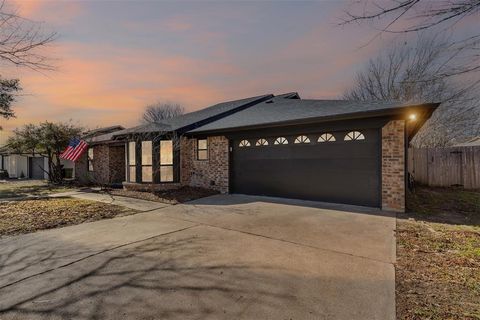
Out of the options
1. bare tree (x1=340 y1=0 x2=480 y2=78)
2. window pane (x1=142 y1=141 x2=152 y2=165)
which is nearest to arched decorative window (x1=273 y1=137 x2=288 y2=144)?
window pane (x1=142 y1=141 x2=152 y2=165)

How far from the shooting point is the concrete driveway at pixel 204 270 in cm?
264

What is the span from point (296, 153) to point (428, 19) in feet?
19.7

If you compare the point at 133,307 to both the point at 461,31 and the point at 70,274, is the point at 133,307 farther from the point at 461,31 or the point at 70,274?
the point at 461,31

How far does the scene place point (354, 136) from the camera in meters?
7.81

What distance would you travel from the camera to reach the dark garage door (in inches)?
298

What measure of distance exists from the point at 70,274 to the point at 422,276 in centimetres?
459

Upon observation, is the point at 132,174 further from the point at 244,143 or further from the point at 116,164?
the point at 244,143

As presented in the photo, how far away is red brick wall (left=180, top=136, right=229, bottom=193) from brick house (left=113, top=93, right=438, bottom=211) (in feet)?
0.14

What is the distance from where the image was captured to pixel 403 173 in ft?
22.7

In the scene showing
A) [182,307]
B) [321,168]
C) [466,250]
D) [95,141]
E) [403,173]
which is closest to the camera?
[182,307]

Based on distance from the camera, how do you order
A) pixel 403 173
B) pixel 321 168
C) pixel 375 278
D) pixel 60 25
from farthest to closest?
pixel 321 168
pixel 403 173
pixel 60 25
pixel 375 278

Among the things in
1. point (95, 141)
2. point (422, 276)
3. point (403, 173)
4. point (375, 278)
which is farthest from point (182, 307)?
point (95, 141)

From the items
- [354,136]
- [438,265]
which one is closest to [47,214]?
[438,265]

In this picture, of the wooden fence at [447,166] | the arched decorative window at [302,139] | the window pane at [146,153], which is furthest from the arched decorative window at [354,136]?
the window pane at [146,153]
